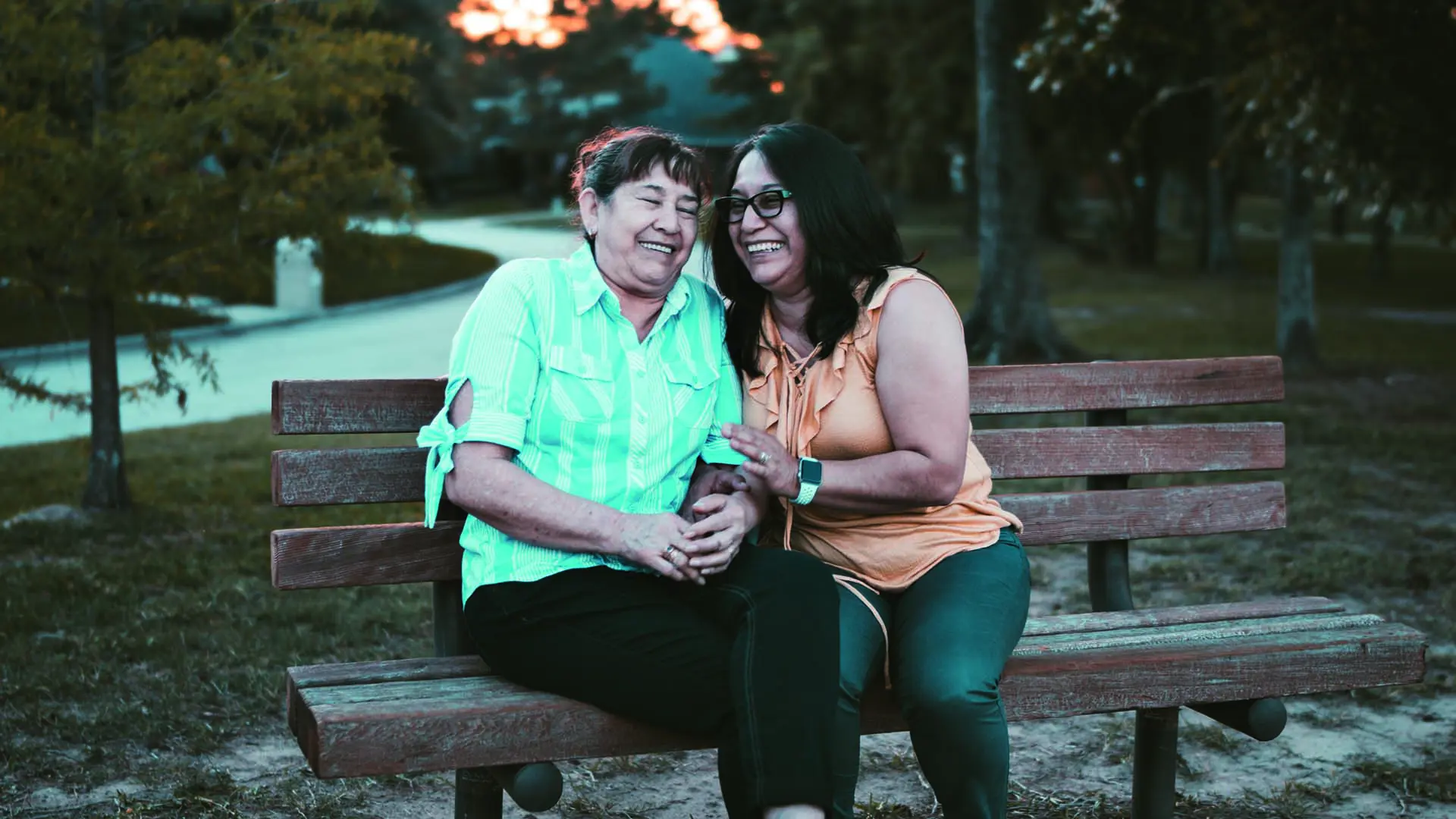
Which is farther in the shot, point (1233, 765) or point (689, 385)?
point (1233, 765)

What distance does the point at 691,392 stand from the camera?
10.4ft

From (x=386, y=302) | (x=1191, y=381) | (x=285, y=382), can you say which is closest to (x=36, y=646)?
(x=285, y=382)

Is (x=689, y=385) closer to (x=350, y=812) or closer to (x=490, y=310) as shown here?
(x=490, y=310)

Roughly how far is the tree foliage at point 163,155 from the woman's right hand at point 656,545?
4582 millimetres

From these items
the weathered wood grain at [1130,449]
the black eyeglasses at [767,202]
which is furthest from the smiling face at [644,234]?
the weathered wood grain at [1130,449]

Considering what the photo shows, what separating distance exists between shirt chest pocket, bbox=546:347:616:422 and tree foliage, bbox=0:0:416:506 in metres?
4.35

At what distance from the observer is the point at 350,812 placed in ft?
12.2

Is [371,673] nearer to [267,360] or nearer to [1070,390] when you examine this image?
[1070,390]

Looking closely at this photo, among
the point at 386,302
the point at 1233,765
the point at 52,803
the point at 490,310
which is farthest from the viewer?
the point at 386,302

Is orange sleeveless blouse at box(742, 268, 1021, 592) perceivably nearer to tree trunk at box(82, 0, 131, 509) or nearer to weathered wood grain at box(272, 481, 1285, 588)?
weathered wood grain at box(272, 481, 1285, 588)

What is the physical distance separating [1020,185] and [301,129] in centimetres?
772

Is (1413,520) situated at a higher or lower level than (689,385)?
lower

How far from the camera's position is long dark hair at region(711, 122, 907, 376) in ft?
10.6

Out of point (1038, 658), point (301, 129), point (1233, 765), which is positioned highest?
point (301, 129)
